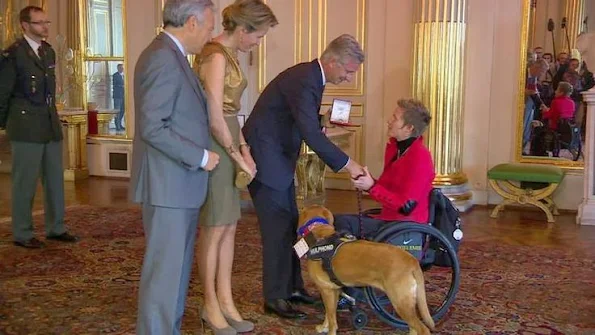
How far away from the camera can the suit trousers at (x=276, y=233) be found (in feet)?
11.1

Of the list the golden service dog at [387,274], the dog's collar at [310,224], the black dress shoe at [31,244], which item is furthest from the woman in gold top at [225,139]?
the black dress shoe at [31,244]

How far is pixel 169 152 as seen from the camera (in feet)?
8.11

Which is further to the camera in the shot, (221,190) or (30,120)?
(30,120)

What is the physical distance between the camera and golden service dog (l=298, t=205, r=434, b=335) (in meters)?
2.81

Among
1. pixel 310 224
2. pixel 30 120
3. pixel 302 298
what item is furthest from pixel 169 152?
pixel 30 120

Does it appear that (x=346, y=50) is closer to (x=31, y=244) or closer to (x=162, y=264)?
(x=162, y=264)

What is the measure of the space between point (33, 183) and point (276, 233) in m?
2.28

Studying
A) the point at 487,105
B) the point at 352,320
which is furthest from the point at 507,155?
the point at 352,320

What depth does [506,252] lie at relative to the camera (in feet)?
16.3

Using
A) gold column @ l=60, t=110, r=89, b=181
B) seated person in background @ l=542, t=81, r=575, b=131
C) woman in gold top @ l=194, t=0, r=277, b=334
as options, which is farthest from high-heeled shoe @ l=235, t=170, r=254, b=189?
gold column @ l=60, t=110, r=89, b=181

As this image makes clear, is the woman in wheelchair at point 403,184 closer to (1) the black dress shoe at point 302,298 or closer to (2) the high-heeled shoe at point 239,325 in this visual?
(1) the black dress shoe at point 302,298

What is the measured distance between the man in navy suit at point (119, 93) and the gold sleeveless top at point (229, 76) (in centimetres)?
577

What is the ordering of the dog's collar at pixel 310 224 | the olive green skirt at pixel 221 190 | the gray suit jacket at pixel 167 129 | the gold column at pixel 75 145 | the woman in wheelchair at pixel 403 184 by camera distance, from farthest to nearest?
1. the gold column at pixel 75 145
2. the woman in wheelchair at pixel 403 184
3. the dog's collar at pixel 310 224
4. the olive green skirt at pixel 221 190
5. the gray suit jacket at pixel 167 129

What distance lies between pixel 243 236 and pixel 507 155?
2872 millimetres
